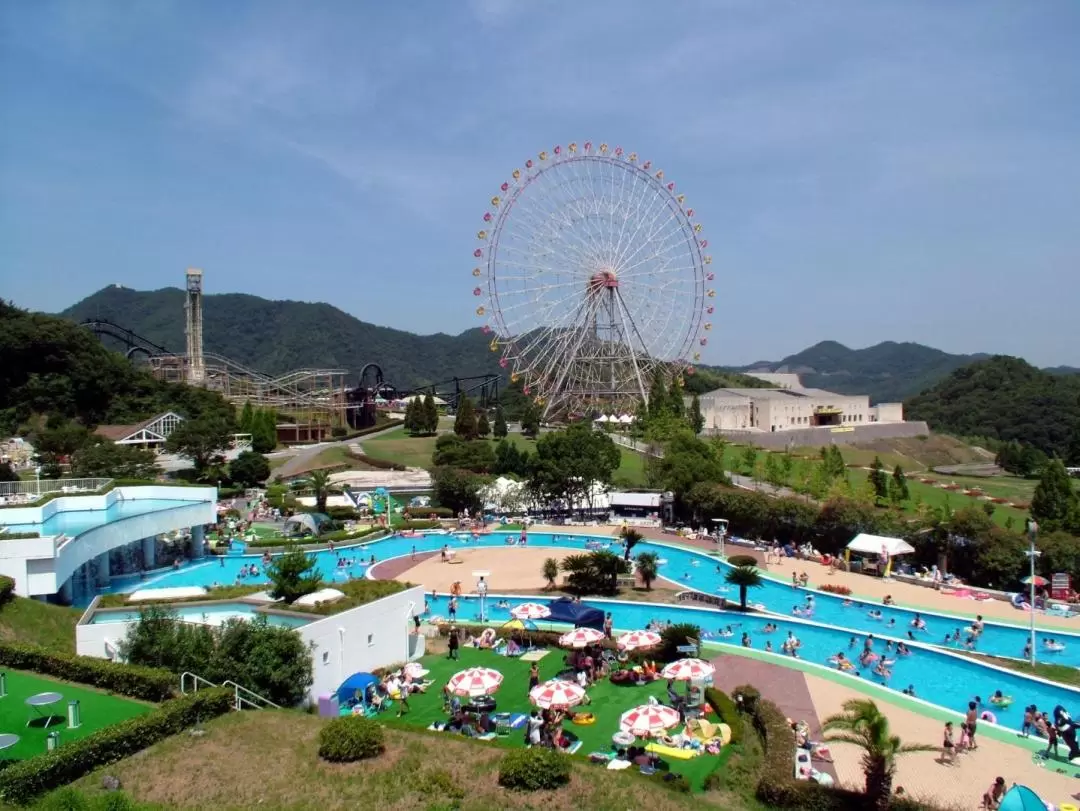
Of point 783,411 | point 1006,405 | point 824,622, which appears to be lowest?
point 824,622

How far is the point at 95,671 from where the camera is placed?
14805 millimetres

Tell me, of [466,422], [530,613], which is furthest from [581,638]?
[466,422]

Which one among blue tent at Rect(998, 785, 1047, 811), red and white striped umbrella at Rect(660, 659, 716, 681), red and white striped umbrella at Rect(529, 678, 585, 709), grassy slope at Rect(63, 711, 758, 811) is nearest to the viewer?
blue tent at Rect(998, 785, 1047, 811)

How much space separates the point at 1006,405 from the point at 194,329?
11045cm

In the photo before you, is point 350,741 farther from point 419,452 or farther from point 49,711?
point 419,452

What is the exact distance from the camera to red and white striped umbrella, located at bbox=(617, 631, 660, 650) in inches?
836

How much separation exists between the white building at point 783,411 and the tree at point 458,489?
43.3m

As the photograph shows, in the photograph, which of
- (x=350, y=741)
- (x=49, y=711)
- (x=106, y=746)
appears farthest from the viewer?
(x=49, y=711)

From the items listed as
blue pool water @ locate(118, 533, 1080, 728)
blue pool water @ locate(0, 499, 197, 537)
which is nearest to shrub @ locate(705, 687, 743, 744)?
blue pool water @ locate(118, 533, 1080, 728)

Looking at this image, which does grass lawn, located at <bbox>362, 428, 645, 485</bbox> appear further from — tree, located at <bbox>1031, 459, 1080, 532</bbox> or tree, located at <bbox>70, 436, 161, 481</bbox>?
tree, located at <bbox>1031, 459, 1080, 532</bbox>

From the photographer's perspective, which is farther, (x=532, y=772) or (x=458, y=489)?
(x=458, y=489)

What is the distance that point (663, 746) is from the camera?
16.0 metres

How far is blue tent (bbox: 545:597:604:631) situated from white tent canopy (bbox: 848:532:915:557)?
46.5 ft

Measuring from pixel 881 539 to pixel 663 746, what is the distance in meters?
21.5
